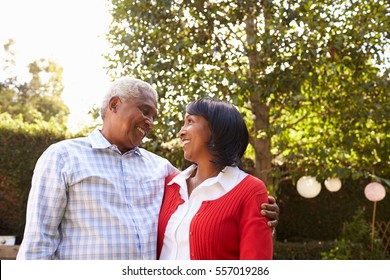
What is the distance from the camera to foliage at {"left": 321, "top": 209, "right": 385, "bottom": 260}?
7816 millimetres

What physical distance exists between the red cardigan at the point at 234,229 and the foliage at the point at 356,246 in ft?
18.9

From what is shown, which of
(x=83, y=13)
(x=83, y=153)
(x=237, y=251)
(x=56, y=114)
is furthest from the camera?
(x=56, y=114)

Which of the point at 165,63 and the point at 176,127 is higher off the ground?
the point at 165,63

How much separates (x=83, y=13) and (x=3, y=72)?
1807 centimetres

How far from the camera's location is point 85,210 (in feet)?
7.24

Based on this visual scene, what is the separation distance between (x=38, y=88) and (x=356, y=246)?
20.0 metres

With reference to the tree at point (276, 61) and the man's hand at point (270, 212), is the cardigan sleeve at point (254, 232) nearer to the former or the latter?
the man's hand at point (270, 212)

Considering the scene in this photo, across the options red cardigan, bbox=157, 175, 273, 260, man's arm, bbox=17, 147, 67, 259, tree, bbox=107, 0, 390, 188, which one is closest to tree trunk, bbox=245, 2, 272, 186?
tree, bbox=107, 0, 390, 188

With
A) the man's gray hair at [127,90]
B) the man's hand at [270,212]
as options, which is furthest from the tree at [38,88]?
the man's hand at [270,212]

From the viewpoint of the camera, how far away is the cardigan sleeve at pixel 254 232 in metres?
2.08

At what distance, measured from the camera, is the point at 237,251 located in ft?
7.09

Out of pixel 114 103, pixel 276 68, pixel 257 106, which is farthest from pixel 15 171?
pixel 114 103
